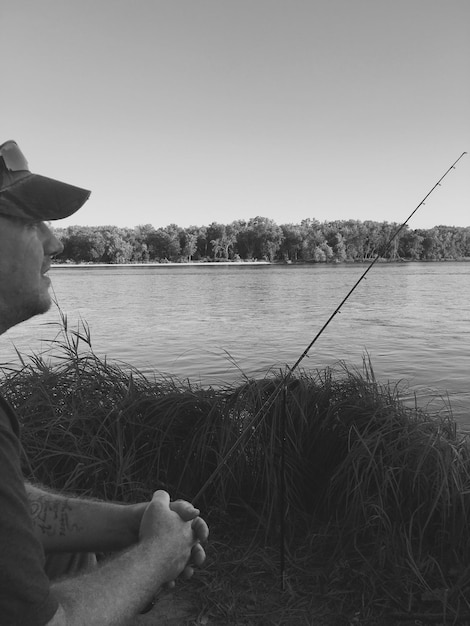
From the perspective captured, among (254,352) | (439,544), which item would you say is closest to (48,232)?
(439,544)

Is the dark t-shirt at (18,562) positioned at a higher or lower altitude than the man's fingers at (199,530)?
higher

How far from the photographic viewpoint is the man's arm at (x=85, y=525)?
1977 millimetres

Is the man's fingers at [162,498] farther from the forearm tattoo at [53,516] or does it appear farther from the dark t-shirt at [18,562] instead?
the dark t-shirt at [18,562]

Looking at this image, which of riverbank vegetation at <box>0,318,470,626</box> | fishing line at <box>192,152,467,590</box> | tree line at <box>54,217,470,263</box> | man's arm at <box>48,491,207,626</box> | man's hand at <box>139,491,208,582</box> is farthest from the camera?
tree line at <box>54,217,470,263</box>

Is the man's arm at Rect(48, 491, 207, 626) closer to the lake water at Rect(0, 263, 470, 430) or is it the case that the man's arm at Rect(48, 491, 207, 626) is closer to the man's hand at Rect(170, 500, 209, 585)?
the man's hand at Rect(170, 500, 209, 585)

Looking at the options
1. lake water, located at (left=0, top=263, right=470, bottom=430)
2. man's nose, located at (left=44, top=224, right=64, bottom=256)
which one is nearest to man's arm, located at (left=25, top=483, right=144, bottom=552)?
man's nose, located at (left=44, top=224, right=64, bottom=256)

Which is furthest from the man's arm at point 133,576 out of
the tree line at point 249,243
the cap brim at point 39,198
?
the tree line at point 249,243

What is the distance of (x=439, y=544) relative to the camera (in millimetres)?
3381

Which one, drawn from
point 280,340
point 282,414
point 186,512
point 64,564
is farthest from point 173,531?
point 280,340

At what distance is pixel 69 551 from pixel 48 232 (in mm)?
1137

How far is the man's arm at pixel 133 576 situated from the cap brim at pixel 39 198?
974 millimetres

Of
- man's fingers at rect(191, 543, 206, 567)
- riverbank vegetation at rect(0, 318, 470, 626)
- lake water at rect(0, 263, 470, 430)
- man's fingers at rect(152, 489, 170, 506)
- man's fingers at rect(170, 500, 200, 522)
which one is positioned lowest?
lake water at rect(0, 263, 470, 430)

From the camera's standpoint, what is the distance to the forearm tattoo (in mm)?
1992

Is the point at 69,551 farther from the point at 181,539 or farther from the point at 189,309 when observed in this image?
the point at 189,309
